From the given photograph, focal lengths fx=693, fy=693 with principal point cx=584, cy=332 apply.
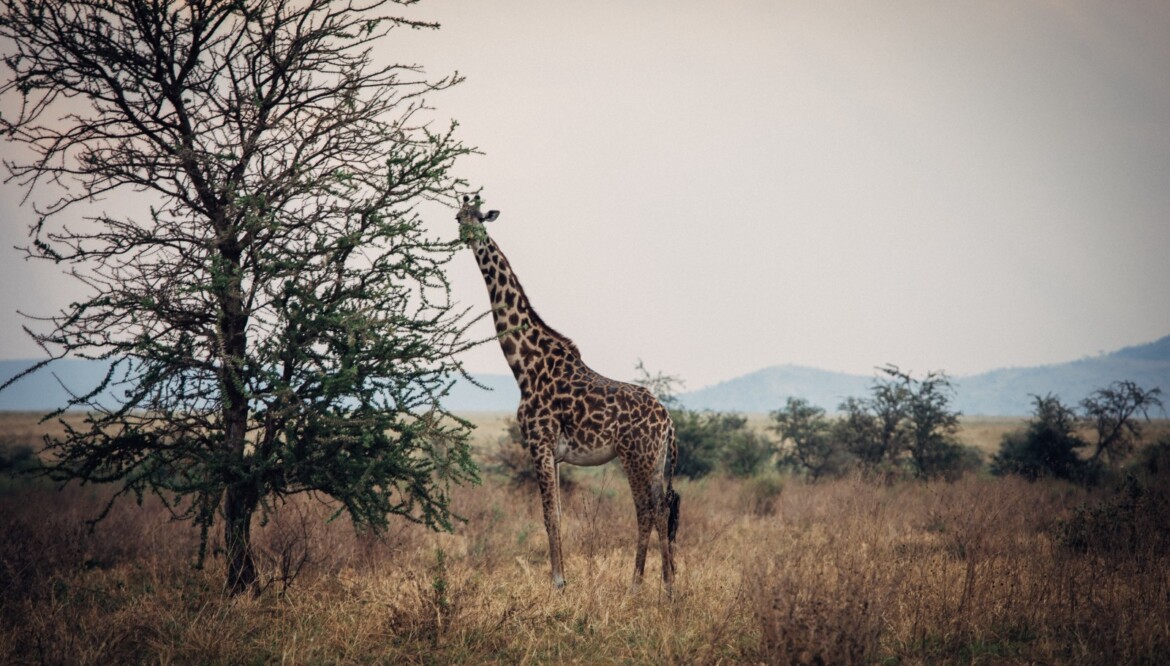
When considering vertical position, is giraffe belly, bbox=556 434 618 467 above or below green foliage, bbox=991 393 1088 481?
above

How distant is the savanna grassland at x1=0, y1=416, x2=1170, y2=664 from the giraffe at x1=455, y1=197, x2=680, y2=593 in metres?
0.76

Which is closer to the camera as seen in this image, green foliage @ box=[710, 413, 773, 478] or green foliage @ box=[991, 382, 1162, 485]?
green foliage @ box=[991, 382, 1162, 485]

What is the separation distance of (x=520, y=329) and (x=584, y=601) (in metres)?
3.06

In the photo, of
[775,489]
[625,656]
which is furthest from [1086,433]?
[625,656]

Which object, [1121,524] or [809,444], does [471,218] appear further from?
[809,444]

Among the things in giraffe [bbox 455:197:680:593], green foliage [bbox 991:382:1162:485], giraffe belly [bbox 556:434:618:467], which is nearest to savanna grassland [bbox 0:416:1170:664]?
giraffe [bbox 455:197:680:593]

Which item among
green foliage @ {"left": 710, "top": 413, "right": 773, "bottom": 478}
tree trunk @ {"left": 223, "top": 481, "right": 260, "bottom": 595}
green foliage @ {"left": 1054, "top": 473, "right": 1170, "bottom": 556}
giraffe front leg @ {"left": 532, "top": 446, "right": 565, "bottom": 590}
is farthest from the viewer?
green foliage @ {"left": 710, "top": 413, "right": 773, "bottom": 478}

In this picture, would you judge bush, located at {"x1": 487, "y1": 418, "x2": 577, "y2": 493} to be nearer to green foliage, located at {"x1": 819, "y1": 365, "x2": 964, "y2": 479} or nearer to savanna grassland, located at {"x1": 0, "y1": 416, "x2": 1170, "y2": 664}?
savanna grassland, located at {"x1": 0, "y1": 416, "x2": 1170, "y2": 664}

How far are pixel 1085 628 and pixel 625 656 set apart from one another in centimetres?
395

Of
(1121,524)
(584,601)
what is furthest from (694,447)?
(584,601)

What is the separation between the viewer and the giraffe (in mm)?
7340

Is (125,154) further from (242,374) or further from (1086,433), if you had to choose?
(1086,433)

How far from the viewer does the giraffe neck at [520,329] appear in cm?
801

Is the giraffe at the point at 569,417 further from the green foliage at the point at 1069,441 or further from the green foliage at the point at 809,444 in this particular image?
the green foliage at the point at 1069,441
